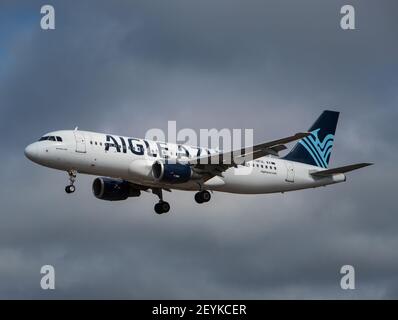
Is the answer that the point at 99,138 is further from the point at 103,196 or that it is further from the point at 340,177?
the point at 340,177

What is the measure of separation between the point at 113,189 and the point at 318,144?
1685cm

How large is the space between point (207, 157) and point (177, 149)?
2608 mm

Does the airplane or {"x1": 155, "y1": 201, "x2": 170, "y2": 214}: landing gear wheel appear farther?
{"x1": 155, "y1": 201, "x2": 170, "y2": 214}: landing gear wheel

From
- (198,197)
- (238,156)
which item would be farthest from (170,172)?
(238,156)

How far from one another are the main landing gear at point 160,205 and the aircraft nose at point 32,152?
36.4 feet

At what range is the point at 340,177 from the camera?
75.4 metres

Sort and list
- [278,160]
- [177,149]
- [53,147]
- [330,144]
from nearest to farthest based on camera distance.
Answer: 1. [53,147]
2. [177,149]
3. [278,160]
4. [330,144]

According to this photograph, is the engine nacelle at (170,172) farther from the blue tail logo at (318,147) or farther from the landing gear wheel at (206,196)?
the blue tail logo at (318,147)

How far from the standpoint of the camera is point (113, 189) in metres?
72.0

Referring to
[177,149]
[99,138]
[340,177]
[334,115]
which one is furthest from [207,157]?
[334,115]

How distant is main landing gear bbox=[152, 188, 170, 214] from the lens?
72812 mm

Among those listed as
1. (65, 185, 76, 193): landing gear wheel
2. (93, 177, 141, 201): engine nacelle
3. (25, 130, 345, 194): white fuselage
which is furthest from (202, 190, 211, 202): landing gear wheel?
(65, 185, 76, 193): landing gear wheel

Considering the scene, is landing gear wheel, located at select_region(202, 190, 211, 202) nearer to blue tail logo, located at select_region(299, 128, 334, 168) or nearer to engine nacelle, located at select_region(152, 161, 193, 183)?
engine nacelle, located at select_region(152, 161, 193, 183)

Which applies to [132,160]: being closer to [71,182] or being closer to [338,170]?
[71,182]
